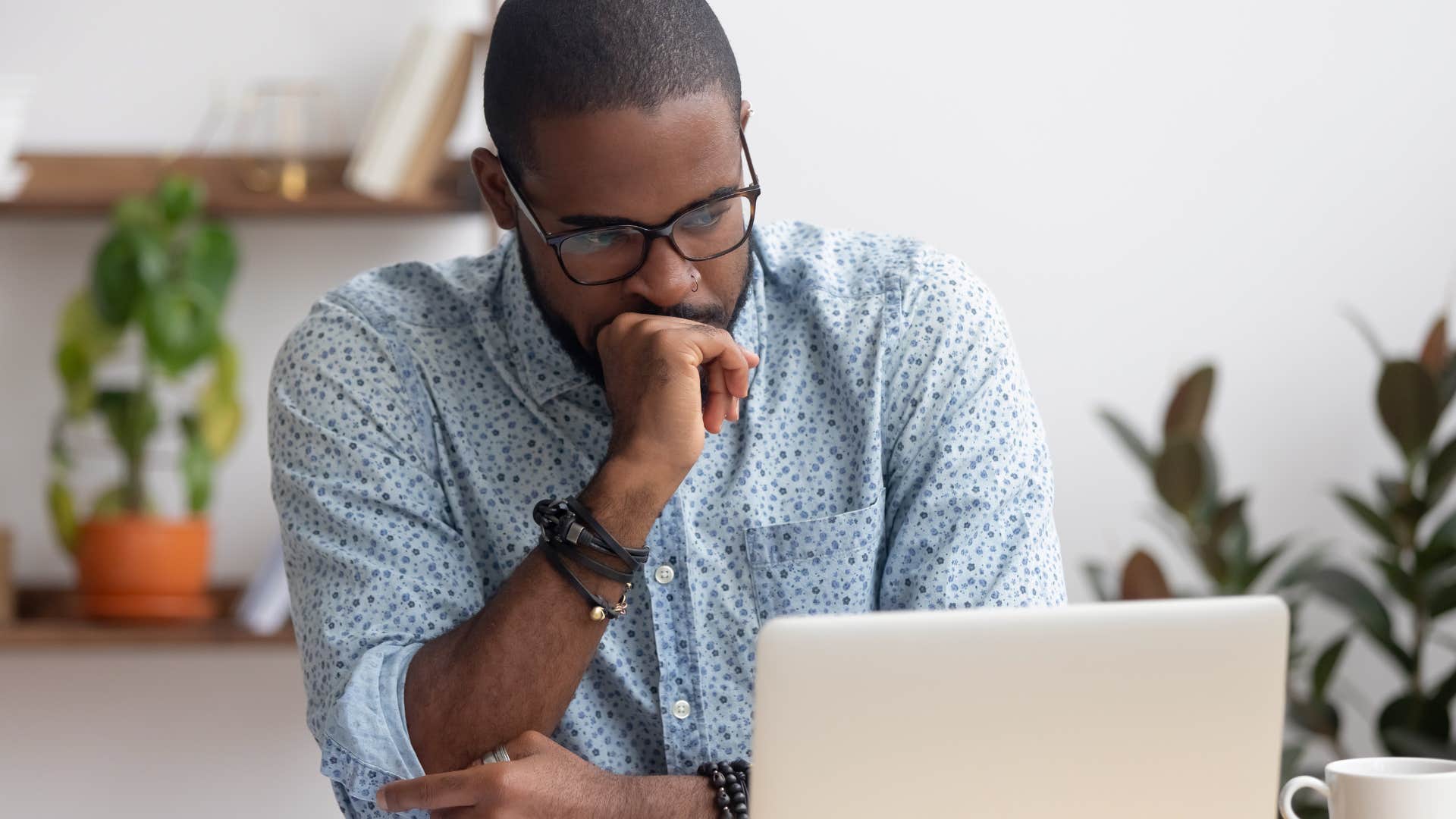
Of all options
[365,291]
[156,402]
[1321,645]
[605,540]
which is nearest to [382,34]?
[156,402]

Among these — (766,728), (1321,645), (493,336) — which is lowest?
(1321,645)

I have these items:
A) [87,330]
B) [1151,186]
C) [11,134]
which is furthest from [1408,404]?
[11,134]

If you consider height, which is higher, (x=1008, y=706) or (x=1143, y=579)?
(x=1008, y=706)

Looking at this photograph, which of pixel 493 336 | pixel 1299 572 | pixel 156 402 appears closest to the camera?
pixel 493 336

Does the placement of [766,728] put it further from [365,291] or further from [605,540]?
[365,291]

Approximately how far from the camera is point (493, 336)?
1.43m

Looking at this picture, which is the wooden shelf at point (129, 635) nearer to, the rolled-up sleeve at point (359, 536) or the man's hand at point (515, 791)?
the rolled-up sleeve at point (359, 536)

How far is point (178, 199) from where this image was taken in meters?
2.34

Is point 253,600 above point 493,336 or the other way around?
the other way around

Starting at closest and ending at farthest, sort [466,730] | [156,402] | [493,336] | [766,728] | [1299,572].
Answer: [766,728] → [466,730] → [493,336] → [1299,572] → [156,402]

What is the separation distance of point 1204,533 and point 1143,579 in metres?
0.14

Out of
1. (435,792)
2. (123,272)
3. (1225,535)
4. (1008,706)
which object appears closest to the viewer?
(1008,706)

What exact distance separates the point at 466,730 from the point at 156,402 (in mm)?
1441

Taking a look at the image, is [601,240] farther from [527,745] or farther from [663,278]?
[527,745]
